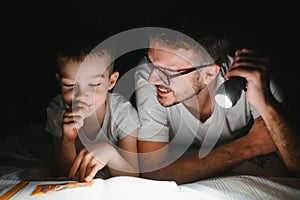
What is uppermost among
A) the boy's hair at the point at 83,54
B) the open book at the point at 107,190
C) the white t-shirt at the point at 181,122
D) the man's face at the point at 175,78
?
the boy's hair at the point at 83,54

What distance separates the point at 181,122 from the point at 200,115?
7cm

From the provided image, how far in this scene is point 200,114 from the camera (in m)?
1.22

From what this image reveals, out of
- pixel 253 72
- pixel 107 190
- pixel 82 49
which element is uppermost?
pixel 82 49

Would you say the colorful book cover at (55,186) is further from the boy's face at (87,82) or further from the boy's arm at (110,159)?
the boy's face at (87,82)

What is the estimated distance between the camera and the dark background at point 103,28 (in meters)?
1.19

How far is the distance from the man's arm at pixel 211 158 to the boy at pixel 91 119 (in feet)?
0.19

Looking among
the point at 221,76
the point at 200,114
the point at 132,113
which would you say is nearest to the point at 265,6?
the point at 221,76

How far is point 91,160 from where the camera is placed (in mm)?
1159

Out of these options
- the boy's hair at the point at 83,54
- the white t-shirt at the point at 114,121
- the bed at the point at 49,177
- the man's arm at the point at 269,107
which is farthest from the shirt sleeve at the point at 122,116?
the man's arm at the point at 269,107

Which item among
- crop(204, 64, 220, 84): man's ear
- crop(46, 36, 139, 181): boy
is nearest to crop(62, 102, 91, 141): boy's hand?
crop(46, 36, 139, 181): boy

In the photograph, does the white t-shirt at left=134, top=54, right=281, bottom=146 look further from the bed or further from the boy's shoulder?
the bed

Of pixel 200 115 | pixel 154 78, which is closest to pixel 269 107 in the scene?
pixel 200 115

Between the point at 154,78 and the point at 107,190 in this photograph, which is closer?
the point at 107,190

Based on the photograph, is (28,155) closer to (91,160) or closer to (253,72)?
(91,160)
